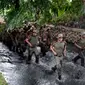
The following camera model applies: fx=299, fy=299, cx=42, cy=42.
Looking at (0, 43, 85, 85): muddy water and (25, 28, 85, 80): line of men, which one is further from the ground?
(25, 28, 85, 80): line of men

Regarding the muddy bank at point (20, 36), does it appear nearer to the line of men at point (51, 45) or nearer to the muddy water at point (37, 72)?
the line of men at point (51, 45)

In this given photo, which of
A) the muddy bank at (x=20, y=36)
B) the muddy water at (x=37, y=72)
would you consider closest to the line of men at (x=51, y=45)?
the muddy water at (x=37, y=72)

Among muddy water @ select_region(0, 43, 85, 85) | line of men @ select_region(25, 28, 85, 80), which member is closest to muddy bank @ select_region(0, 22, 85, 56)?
line of men @ select_region(25, 28, 85, 80)

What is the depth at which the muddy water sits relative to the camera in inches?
485

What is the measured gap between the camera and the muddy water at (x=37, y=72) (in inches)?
485

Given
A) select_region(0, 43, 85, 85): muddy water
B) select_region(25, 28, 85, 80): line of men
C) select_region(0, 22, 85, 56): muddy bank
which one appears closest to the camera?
select_region(25, 28, 85, 80): line of men

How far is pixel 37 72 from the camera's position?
14180 mm

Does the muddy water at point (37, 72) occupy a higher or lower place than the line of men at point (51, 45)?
lower

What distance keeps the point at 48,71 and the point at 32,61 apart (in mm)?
2112

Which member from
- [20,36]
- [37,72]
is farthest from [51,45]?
[20,36]

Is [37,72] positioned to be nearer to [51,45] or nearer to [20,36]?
[51,45]

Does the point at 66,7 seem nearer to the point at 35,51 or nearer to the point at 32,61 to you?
the point at 35,51

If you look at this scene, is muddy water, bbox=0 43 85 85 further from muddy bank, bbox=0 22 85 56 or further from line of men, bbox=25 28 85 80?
muddy bank, bbox=0 22 85 56

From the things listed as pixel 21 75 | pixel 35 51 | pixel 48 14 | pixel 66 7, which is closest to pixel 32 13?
pixel 48 14
